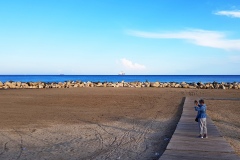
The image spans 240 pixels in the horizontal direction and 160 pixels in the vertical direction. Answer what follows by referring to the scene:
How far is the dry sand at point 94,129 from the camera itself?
26.7 ft

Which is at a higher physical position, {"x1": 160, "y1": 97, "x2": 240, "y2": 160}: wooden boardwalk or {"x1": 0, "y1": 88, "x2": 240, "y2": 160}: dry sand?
{"x1": 160, "y1": 97, "x2": 240, "y2": 160}: wooden boardwalk

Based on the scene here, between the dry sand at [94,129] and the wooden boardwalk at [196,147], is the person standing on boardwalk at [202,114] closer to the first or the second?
the wooden boardwalk at [196,147]

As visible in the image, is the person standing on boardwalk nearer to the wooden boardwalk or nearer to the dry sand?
the wooden boardwalk

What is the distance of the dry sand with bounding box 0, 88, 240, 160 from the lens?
8148mm

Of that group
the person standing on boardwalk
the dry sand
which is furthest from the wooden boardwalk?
the dry sand

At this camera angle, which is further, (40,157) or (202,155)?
(40,157)

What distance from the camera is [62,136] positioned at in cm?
1001

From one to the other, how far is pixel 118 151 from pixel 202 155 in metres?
2.35

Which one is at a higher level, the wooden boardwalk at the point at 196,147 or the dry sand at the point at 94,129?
the wooden boardwalk at the point at 196,147

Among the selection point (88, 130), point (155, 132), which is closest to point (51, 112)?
point (88, 130)

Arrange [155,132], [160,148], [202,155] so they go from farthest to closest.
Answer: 1. [155,132]
2. [160,148]
3. [202,155]

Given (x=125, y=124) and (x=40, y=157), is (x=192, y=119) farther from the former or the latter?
(x=40, y=157)

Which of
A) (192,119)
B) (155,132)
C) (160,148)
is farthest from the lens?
(192,119)

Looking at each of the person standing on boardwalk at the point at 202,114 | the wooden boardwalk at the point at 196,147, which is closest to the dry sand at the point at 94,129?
the wooden boardwalk at the point at 196,147
